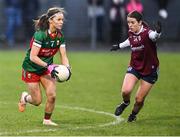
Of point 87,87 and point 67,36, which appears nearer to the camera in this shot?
point 87,87

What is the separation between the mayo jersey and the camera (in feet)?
43.0

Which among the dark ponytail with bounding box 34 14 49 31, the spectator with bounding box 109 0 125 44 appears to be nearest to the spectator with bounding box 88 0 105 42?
the spectator with bounding box 109 0 125 44

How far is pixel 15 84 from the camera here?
19266mm

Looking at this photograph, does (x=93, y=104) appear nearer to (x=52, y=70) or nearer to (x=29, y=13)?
(x=52, y=70)

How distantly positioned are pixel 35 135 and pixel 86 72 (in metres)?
11.1

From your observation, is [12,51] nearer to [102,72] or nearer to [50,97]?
[102,72]

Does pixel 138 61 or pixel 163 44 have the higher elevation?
pixel 138 61

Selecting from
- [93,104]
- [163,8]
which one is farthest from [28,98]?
[163,8]

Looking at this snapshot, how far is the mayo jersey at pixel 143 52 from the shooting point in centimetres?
1309

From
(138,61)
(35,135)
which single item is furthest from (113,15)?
(35,135)

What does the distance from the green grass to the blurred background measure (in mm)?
4440

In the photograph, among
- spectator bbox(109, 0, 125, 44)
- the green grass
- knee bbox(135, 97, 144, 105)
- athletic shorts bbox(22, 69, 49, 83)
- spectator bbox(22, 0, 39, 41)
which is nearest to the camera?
the green grass

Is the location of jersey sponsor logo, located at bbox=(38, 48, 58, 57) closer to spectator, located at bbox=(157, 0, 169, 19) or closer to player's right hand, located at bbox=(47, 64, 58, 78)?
player's right hand, located at bbox=(47, 64, 58, 78)

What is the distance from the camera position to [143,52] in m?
13.1
